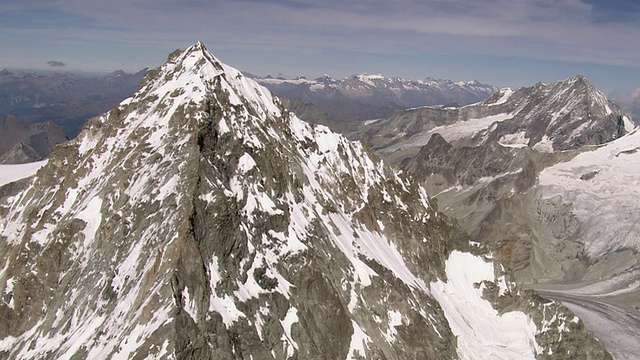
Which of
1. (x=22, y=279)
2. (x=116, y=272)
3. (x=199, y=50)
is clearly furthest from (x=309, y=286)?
(x=199, y=50)

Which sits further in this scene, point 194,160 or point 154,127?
point 154,127

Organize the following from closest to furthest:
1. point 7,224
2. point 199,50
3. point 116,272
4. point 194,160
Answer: point 116,272 < point 194,160 < point 7,224 < point 199,50

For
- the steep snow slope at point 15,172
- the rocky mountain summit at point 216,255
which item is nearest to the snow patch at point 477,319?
the rocky mountain summit at point 216,255

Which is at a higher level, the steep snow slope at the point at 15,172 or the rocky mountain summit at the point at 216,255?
the steep snow slope at the point at 15,172

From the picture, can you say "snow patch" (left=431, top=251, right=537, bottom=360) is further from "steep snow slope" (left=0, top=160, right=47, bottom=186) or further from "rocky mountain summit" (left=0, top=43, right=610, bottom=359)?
"steep snow slope" (left=0, top=160, right=47, bottom=186)

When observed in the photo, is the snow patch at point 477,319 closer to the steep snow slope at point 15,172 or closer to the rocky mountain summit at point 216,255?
the rocky mountain summit at point 216,255

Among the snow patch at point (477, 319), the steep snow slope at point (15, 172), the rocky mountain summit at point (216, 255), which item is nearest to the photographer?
the rocky mountain summit at point (216, 255)

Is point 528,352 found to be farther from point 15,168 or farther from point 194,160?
point 15,168

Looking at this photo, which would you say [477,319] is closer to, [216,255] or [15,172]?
[216,255]

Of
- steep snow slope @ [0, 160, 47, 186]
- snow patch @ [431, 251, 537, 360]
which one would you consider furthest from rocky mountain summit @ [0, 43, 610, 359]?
steep snow slope @ [0, 160, 47, 186]
